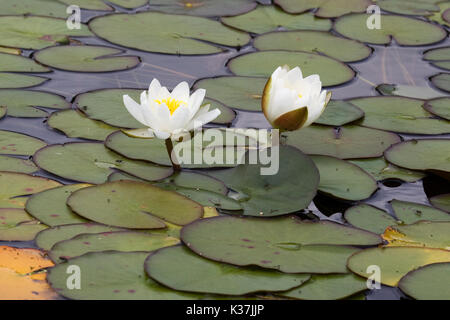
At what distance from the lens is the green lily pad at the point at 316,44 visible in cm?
370

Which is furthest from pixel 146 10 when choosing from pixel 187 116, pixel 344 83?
pixel 187 116

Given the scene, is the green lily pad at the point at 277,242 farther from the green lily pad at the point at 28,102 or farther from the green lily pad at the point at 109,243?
the green lily pad at the point at 28,102

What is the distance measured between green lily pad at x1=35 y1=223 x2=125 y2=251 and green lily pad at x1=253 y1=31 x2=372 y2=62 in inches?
65.1

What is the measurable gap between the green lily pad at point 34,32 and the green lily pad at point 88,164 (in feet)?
3.40

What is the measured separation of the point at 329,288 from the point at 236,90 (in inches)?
52.9

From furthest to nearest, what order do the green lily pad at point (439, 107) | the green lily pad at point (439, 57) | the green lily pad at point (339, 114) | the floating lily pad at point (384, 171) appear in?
the green lily pad at point (439, 57), the green lily pad at point (439, 107), the green lily pad at point (339, 114), the floating lily pad at point (384, 171)

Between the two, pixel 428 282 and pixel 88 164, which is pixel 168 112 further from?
pixel 428 282

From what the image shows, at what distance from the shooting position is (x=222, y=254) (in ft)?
7.18

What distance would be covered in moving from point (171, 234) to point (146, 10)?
2004mm

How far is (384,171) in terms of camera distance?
9.07 feet

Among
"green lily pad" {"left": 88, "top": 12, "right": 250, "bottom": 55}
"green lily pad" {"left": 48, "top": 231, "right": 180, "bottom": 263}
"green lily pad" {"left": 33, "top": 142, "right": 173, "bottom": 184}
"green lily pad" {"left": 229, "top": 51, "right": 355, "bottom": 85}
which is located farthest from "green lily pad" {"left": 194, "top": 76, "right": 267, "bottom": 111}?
"green lily pad" {"left": 48, "top": 231, "right": 180, "bottom": 263}

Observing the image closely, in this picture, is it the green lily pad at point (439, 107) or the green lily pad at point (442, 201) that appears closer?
the green lily pad at point (442, 201)

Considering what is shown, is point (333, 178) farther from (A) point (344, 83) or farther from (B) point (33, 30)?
(B) point (33, 30)

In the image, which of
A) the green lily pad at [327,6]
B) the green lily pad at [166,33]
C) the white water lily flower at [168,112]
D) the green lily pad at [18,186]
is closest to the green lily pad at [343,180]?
the white water lily flower at [168,112]
